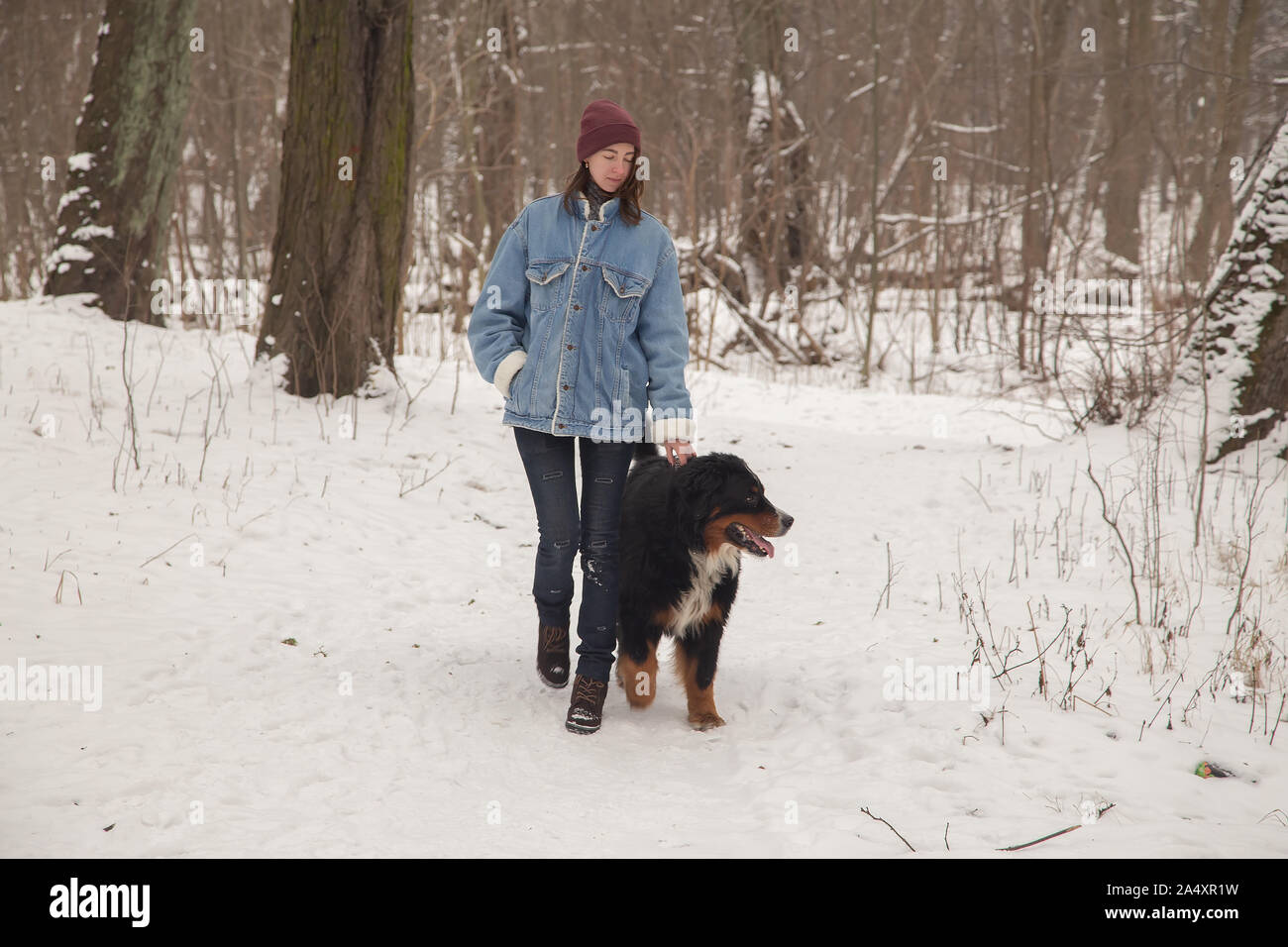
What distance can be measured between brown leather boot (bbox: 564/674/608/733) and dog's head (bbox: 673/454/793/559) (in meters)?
0.71

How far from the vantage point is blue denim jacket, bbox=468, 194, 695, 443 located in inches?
136

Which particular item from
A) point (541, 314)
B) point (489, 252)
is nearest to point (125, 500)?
point (541, 314)

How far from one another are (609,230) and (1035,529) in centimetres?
381

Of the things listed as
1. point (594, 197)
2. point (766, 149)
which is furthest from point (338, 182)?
point (766, 149)

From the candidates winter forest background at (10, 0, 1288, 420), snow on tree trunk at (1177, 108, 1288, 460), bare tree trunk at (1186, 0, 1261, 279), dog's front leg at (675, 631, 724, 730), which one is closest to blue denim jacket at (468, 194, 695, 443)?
dog's front leg at (675, 631, 724, 730)

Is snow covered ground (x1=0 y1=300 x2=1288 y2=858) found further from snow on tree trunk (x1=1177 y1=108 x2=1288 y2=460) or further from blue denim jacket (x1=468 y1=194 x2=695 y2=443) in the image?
blue denim jacket (x1=468 y1=194 x2=695 y2=443)

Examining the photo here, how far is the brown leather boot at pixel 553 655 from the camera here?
396 centimetres

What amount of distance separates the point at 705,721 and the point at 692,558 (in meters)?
0.73

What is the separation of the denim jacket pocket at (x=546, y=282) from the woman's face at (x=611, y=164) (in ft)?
1.15

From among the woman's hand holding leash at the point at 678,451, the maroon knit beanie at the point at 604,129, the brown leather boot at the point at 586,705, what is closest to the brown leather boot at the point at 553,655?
the brown leather boot at the point at 586,705

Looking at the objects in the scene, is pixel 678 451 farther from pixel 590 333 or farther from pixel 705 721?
pixel 705 721

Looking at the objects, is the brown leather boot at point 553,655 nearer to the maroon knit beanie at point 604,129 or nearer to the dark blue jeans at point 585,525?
the dark blue jeans at point 585,525

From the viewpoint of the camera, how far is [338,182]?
668cm
